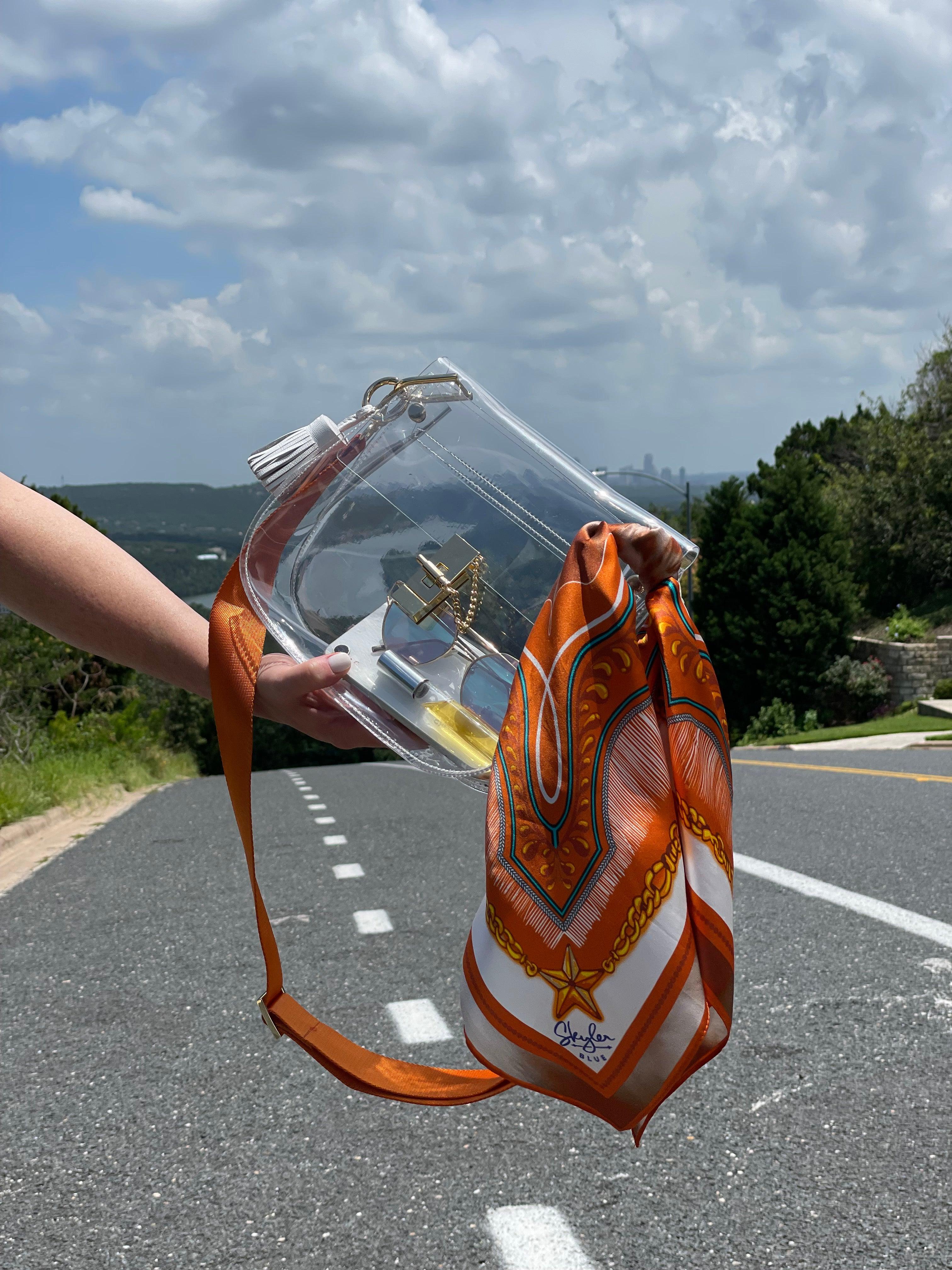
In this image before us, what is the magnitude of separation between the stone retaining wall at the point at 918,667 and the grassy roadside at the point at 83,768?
20.7m

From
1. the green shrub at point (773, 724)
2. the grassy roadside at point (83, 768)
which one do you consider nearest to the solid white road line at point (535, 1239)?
the grassy roadside at point (83, 768)

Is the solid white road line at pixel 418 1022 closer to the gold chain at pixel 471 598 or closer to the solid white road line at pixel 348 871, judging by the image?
the solid white road line at pixel 348 871

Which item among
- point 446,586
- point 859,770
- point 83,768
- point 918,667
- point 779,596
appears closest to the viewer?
point 446,586

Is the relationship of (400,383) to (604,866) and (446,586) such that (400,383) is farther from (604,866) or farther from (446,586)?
(604,866)

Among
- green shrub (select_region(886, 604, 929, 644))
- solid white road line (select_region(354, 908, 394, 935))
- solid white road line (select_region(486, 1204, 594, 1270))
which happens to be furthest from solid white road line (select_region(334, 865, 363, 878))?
green shrub (select_region(886, 604, 929, 644))

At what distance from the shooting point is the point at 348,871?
24.9ft

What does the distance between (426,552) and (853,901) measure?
5.25 metres

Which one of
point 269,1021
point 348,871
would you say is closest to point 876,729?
point 348,871

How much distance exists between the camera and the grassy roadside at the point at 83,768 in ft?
39.0

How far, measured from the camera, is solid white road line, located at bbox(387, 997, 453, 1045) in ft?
13.7

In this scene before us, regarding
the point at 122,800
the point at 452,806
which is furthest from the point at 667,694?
the point at 122,800

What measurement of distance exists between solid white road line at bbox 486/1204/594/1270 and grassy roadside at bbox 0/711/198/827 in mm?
9088

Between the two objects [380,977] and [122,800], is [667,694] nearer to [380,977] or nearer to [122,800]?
[380,977]

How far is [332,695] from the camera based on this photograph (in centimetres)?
137
